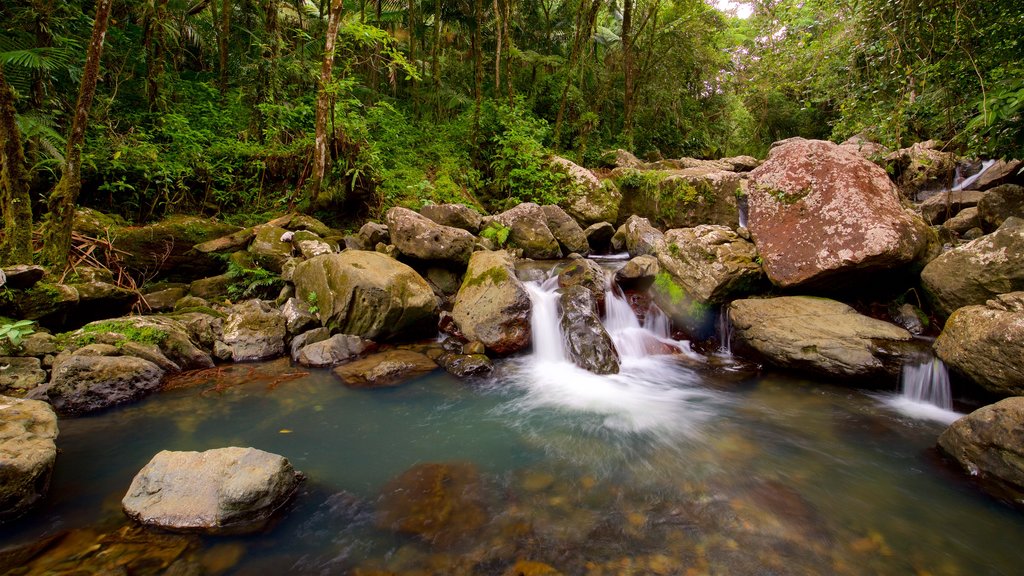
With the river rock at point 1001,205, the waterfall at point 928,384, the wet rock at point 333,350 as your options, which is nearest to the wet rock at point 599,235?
the wet rock at point 333,350

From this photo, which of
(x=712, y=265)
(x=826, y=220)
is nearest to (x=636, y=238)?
(x=712, y=265)

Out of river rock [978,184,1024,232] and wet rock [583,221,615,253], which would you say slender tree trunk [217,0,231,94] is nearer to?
wet rock [583,221,615,253]

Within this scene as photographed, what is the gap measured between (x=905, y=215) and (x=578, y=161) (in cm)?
1081

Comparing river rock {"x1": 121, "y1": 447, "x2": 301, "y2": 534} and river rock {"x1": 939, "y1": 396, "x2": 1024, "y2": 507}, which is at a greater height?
river rock {"x1": 939, "y1": 396, "x2": 1024, "y2": 507}

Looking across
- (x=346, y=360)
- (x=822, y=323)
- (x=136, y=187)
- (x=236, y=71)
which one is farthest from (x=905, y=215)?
(x=236, y=71)

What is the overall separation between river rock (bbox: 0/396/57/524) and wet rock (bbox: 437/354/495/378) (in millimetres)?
3893

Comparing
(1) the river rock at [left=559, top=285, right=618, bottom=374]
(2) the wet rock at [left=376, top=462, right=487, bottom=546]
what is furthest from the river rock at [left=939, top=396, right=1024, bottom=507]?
(2) the wet rock at [left=376, top=462, right=487, bottom=546]

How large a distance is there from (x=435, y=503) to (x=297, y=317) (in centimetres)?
424

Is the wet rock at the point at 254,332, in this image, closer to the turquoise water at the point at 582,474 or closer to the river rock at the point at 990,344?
the turquoise water at the point at 582,474

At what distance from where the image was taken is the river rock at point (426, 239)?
7.64 m

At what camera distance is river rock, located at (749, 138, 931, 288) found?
18.9 ft

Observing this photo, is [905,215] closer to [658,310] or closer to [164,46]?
[658,310]

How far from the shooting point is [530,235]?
951 centimetres

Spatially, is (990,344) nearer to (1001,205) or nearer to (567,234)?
(1001,205)
